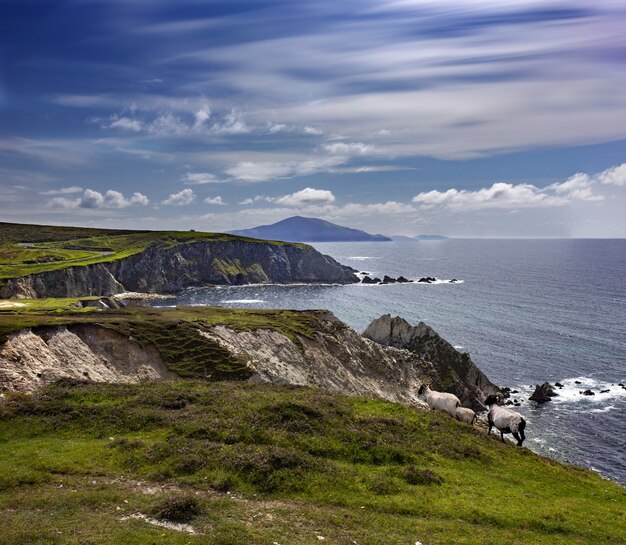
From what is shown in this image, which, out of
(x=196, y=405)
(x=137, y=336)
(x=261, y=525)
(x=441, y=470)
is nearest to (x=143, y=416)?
(x=196, y=405)

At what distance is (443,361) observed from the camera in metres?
81.3

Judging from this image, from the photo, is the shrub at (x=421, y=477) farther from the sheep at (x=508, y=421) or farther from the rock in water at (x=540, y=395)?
the rock in water at (x=540, y=395)

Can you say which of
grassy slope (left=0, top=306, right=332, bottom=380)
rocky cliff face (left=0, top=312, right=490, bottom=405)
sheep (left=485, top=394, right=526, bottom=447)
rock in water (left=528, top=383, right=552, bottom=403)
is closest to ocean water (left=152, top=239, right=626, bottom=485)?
rock in water (left=528, top=383, right=552, bottom=403)

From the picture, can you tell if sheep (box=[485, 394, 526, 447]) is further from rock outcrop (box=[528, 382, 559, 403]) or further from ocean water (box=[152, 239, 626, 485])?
rock outcrop (box=[528, 382, 559, 403])

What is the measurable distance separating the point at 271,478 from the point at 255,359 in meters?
41.9

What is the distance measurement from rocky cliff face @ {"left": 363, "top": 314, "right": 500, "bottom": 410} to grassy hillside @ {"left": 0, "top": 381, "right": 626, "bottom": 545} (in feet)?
149

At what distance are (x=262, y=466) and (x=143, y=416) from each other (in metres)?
10.9

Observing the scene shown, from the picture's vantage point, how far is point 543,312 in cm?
14150

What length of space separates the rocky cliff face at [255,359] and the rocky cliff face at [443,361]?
661mm

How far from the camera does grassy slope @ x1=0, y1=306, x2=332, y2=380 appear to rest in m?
57.4

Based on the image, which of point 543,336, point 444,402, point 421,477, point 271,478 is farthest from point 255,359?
point 543,336

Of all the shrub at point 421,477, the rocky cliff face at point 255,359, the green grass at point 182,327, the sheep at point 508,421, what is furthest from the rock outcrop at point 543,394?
the shrub at point 421,477

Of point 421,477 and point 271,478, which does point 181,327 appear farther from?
point 421,477

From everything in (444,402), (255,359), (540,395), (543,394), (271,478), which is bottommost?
(540,395)
